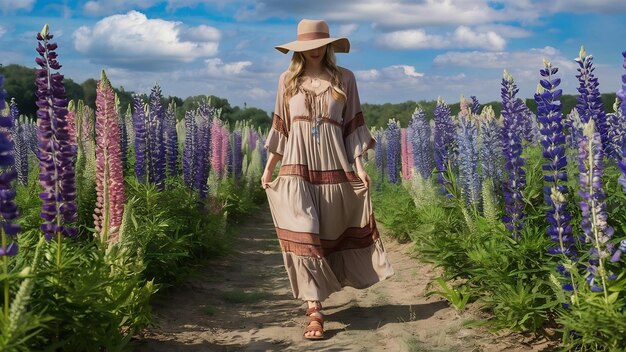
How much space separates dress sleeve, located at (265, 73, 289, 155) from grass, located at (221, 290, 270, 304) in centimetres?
195

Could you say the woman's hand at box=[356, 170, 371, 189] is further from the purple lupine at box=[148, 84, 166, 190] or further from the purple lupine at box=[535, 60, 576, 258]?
the purple lupine at box=[148, 84, 166, 190]

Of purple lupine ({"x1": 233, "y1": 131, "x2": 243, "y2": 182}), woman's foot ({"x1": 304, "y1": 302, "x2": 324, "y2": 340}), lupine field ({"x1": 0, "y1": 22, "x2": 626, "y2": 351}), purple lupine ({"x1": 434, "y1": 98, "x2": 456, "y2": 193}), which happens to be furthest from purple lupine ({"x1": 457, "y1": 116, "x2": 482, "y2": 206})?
purple lupine ({"x1": 233, "y1": 131, "x2": 243, "y2": 182})

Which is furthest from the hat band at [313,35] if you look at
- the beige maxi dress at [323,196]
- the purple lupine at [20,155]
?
the purple lupine at [20,155]

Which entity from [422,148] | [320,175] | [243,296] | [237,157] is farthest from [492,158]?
[237,157]

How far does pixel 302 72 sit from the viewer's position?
20.8 feet

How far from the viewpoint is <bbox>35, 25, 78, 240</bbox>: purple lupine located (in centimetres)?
443

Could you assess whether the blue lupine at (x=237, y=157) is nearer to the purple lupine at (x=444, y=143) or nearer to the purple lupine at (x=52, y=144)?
the purple lupine at (x=444, y=143)

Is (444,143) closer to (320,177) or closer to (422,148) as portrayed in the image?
(320,177)

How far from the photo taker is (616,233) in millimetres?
5098

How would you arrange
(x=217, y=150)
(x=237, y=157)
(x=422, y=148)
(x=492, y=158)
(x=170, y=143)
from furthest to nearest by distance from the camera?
(x=237, y=157) → (x=217, y=150) → (x=422, y=148) → (x=170, y=143) → (x=492, y=158)

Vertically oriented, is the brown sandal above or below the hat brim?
below

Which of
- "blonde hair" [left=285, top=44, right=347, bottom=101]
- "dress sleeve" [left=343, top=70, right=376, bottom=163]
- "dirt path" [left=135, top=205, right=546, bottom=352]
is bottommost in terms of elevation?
"dirt path" [left=135, top=205, right=546, bottom=352]

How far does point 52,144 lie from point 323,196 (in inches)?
101

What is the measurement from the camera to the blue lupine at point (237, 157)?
15530 mm
